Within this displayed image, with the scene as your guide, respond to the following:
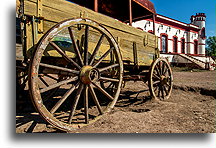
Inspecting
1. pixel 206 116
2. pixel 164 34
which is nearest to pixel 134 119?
pixel 206 116

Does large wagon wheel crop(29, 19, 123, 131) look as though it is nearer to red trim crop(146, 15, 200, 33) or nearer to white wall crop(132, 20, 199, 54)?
white wall crop(132, 20, 199, 54)

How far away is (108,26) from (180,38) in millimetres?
16655

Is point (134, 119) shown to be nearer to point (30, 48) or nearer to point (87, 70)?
point (87, 70)

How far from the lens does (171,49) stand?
56.1 feet

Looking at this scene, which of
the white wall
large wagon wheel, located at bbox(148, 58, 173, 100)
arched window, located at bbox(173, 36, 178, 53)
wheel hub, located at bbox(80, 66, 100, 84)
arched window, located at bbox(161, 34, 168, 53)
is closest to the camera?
wheel hub, located at bbox(80, 66, 100, 84)

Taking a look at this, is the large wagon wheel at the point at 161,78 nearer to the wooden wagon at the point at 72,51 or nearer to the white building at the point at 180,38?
the wooden wagon at the point at 72,51

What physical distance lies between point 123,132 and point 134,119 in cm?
51

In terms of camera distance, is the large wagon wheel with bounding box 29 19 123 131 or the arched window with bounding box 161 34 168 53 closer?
the large wagon wheel with bounding box 29 19 123 131

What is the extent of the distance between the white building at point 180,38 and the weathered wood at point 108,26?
10027 millimetres

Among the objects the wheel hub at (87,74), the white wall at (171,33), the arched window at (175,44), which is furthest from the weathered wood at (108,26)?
the arched window at (175,44)

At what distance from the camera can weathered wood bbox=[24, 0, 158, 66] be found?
2283mm

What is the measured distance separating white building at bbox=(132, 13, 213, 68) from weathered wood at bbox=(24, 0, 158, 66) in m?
10.0

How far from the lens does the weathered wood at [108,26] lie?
228 centimetres

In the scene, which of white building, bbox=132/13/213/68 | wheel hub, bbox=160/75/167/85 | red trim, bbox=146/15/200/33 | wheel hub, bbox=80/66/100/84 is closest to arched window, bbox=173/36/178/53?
white building, bbox=132/13/213/68
